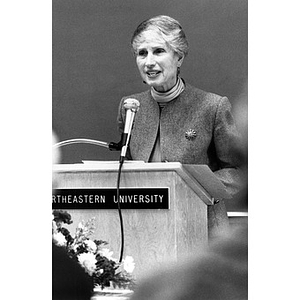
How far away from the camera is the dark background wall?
402 centimetres

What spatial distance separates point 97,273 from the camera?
418 centimetres

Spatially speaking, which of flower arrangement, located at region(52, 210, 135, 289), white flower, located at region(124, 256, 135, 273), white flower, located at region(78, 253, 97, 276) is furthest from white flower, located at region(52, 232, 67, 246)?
white flower, located at region(124, 256, 135, 273)

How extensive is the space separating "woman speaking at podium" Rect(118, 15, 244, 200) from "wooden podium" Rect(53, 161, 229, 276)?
0.21ft

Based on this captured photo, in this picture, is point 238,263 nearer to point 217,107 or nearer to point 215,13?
point 217,107

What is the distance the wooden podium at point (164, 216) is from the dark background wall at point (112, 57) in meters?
0.20

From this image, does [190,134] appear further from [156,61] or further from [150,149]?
[156,61]

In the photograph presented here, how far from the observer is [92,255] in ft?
13.7

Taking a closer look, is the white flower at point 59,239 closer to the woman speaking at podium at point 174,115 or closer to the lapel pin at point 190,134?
the woman speaking at podium at point 174,115

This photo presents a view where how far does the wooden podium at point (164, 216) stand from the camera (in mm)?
4008

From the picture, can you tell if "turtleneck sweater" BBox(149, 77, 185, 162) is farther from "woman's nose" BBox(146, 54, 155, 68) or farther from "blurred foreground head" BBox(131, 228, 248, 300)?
"blurred foreground head" BBox(131, 228, 248, 300)

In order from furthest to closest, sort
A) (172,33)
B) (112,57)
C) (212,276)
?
(112,57) → (172,33) → (212,276)

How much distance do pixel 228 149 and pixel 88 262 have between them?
A: 0.79 m

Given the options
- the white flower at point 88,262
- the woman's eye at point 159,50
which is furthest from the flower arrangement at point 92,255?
the woman's eye at point 159,50

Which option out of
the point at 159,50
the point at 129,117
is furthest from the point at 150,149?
the point at 159,50
